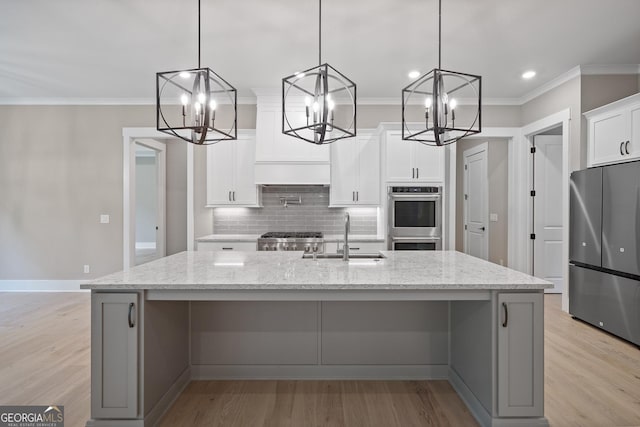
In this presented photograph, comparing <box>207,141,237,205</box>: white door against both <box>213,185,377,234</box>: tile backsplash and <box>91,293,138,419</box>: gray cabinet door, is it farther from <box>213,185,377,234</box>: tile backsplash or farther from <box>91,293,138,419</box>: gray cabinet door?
<box>91,293,138,419</box>: gray cabinet door

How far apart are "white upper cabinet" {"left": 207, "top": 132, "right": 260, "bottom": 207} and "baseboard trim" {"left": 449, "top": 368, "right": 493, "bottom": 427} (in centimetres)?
342

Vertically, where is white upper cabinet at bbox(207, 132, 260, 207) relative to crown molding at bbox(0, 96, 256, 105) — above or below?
below

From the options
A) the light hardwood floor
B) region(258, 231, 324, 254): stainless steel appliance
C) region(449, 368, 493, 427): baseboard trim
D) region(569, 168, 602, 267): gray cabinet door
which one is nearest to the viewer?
region(449, 368, 493, 427): baseboard trim

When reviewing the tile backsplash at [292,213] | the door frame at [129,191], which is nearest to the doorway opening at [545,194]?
the tile backsplash at [292,213]

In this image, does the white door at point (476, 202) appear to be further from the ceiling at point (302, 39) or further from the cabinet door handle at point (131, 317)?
the cabinet door handle at point (131, 317)

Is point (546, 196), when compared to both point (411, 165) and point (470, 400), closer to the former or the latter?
point (411, 165)

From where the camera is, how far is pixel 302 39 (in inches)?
139

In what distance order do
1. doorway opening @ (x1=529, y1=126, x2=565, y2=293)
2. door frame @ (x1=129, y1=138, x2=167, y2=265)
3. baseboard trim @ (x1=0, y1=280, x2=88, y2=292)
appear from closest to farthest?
doorway opening @ (x1=529, y1=126, x2=565, y2=293)
baseboard trim @ (x1=0, y1=280, x2=88, y2=292)
door frame @ (x1=129, y1=138, x2=167, y2=265)

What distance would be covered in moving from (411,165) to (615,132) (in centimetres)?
208

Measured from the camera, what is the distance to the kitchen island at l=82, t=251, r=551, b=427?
1998 mm

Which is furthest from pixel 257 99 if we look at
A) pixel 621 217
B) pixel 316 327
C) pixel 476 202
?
pixel 621 217

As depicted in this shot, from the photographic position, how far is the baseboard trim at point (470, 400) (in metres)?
2.10

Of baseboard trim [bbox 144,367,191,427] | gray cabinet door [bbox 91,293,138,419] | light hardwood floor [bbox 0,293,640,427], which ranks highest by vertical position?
gray cabinet door [bbox 91,293,138,419]

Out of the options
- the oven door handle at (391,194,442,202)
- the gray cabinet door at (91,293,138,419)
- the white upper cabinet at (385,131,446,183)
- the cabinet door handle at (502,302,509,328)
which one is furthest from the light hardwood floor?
the white upper cabinet at (385,131,446,183)
